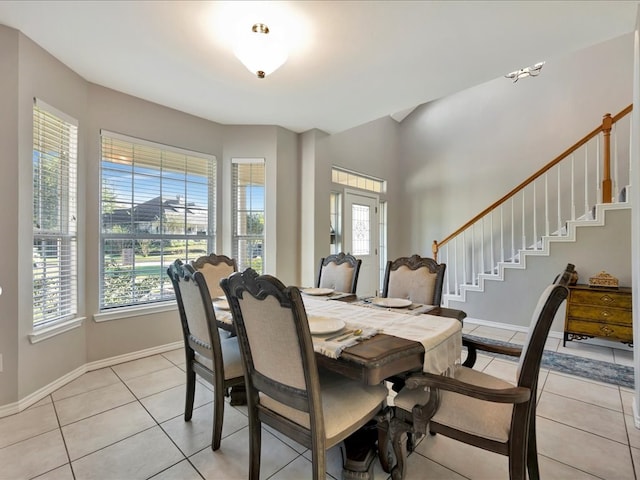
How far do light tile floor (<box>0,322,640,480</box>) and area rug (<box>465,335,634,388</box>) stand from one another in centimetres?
17

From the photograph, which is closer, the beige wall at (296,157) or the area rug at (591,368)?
the beige wall at (296,157)

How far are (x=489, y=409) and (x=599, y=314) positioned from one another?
2.84 m

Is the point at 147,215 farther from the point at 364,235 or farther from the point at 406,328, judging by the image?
the point at 364,235

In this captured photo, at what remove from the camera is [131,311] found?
120 inches

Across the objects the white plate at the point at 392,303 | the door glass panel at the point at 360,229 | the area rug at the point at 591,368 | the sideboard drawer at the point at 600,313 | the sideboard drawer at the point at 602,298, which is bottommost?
the area rug at the point at 591,368

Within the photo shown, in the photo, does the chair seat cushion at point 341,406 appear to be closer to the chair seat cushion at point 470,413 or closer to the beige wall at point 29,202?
the chair seat cushion at point 470,413

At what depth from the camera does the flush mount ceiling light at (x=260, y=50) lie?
1.92m

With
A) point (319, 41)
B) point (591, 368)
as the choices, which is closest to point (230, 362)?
point (319, 41)

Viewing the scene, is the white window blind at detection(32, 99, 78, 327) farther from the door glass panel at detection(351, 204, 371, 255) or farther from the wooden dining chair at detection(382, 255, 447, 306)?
the door glass panel at detection(351, 204, 371, 255)

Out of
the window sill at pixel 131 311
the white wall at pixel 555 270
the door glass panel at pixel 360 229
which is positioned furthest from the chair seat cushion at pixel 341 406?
the door glass panel at pixel 360 229

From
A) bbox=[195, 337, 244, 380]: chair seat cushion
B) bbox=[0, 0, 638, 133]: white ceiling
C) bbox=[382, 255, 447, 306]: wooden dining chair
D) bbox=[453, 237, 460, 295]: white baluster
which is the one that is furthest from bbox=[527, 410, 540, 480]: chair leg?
bbox=[453, 237, 460, 295]: white baluster

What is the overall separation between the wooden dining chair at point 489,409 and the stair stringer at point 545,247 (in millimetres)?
3150

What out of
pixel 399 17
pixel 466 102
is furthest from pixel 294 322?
pixel 466 102

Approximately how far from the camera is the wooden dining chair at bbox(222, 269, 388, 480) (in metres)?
1.15
